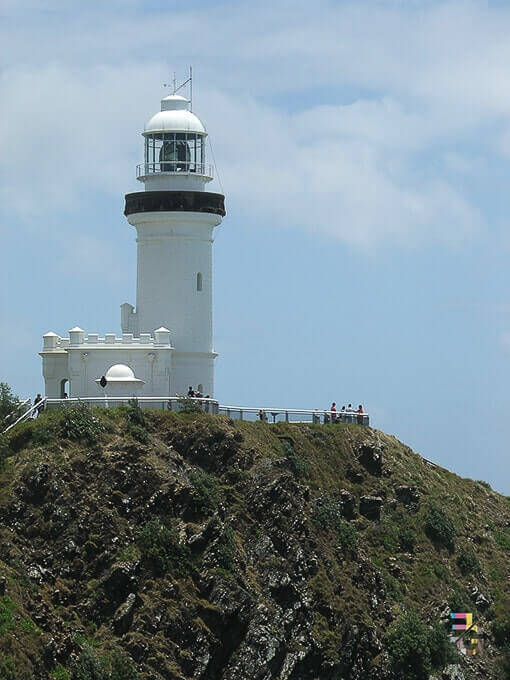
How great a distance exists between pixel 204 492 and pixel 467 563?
1723 cm

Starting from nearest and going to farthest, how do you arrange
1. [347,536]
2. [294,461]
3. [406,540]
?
[347,536], [294,461], [406,540]

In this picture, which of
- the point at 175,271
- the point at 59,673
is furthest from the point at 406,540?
the point at 59,673

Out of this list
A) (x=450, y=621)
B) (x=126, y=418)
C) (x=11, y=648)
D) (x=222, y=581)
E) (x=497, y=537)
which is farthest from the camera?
(x=497, y=537)

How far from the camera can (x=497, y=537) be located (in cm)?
8769

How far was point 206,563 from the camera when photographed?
68.4 metres

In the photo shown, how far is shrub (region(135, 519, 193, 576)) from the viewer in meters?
67.2

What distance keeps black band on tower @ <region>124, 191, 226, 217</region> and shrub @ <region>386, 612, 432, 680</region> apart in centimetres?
2094

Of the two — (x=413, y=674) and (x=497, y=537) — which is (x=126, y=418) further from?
(x=497, y=537)

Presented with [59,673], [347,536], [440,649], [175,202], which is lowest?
[59,673]

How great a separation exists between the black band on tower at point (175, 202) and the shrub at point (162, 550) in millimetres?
18462

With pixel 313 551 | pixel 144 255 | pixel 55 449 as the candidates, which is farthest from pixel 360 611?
pixel 144 255

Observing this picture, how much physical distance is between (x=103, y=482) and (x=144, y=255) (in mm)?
16362

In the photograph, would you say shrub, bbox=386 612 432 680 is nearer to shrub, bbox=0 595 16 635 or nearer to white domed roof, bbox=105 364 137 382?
white domed roof, bbox=105 364 137 382

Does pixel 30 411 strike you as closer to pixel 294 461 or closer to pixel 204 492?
pixel 204 492
